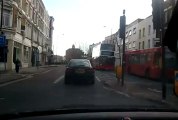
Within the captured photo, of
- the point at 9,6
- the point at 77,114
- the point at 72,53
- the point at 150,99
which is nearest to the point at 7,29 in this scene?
Answer: the point at 9,6

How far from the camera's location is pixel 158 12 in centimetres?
1612

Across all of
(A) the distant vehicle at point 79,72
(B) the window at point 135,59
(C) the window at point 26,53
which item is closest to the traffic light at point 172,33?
(A) the distant vehicle at point 79,72

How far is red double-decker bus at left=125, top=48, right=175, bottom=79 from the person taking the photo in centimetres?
3356

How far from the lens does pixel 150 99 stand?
1745 cm

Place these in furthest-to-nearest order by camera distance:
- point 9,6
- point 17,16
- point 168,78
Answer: point 17,16 → point 9,6 → point 168,78

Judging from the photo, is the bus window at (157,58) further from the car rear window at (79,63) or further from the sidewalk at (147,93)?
the car rear window at (79,63)

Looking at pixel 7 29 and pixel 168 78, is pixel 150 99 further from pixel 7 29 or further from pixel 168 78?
pixel 7 29

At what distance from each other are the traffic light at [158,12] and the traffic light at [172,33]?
10735mm

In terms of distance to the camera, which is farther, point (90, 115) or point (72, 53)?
point (72, 53)

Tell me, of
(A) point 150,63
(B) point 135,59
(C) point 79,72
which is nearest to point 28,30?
(B) point 135,59

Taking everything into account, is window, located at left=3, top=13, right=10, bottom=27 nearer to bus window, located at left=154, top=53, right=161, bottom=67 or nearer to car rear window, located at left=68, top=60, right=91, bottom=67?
bus window, located at left=154, top=53, right=161, bottom=67

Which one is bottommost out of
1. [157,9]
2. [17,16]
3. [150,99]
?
[150,99]

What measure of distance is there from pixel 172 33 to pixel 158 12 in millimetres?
10837

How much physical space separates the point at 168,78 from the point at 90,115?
30.7 meters
